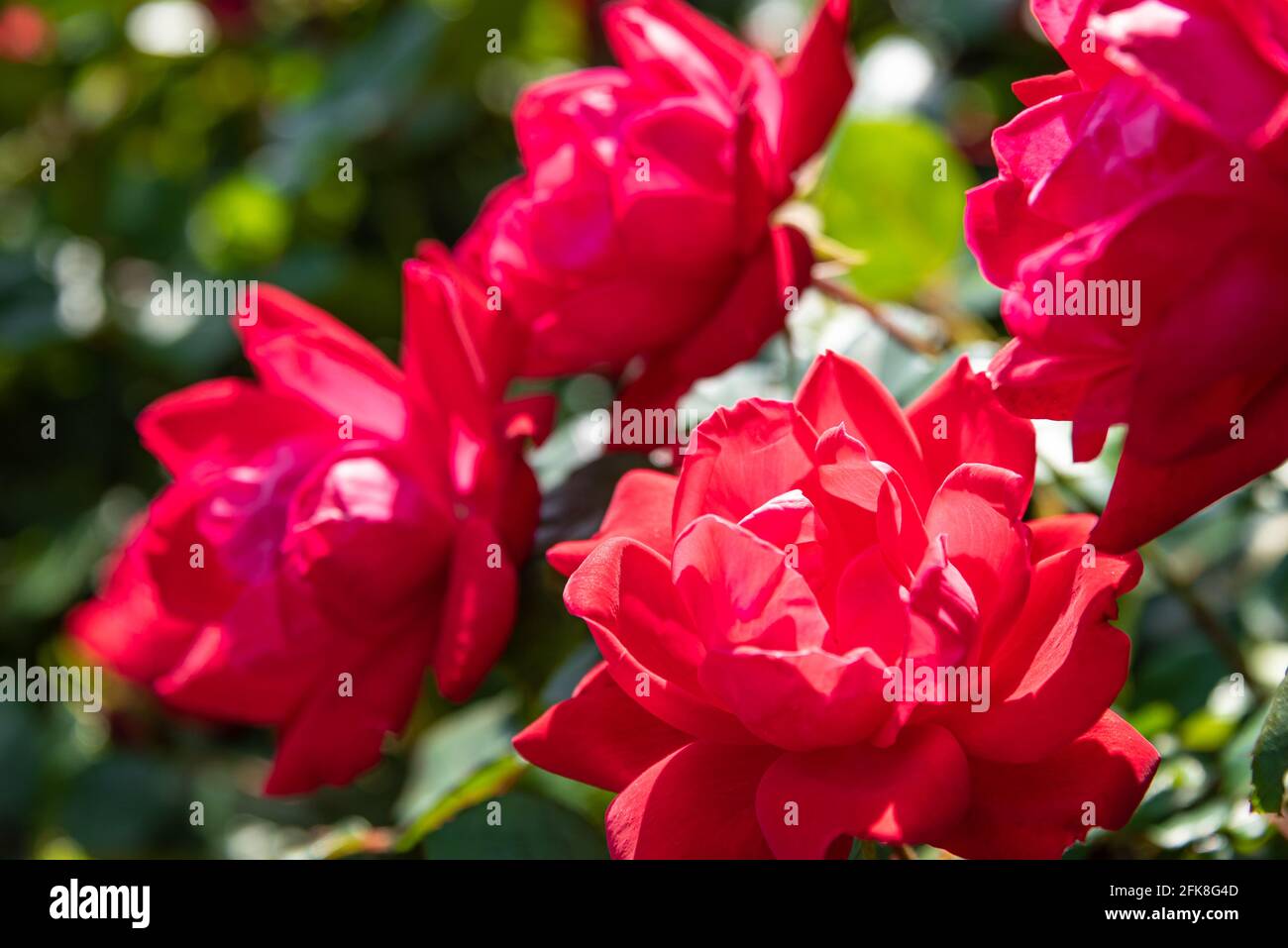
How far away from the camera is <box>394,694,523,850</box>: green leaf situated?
0.61m

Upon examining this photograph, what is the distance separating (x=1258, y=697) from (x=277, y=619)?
46 cm

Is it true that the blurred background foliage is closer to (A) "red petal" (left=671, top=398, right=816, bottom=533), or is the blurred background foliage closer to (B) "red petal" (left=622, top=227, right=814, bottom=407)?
(B) "red petal" (left=622, top=227, right=814, bottom=407)

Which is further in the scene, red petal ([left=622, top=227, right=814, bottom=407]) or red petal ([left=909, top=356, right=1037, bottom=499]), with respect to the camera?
red petal ([left=622, top=227, right=814, bottom=407])

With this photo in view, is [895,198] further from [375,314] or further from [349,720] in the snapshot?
[375,314]

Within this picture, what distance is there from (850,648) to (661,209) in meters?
0.21

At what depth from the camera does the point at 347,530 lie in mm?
542

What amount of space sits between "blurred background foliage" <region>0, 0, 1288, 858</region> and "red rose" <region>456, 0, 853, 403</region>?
56 mm

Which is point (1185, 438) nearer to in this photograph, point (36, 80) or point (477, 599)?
point (477, 599)

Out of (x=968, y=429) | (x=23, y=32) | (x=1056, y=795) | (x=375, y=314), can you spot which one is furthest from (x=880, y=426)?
(x=23, y=32)

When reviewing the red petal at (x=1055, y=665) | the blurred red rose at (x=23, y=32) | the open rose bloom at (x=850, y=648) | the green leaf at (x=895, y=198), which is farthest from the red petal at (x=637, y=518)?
the blurred red rose at (x=23, y=32)

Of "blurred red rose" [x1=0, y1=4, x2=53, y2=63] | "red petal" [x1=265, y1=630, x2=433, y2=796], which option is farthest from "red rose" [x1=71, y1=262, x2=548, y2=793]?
"blurred red rose" [x1=0, y1=4, x2=53, y2=63]

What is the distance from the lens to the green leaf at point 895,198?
2.51ft

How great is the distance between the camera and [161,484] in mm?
1244

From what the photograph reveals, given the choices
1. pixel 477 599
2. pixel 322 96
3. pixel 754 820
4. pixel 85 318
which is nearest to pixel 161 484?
pixel 85 318
